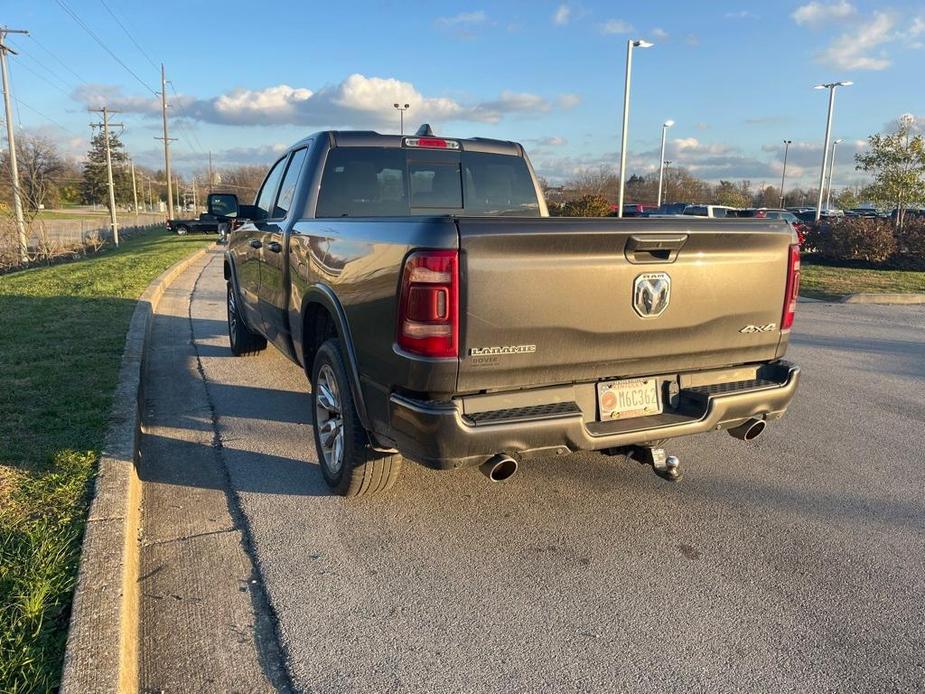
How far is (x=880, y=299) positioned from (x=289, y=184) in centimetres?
1198

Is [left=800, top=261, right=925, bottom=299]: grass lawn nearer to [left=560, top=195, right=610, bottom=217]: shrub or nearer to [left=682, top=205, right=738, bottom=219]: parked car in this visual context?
[left=560, top=195, right=610, bottom=217]: shrub

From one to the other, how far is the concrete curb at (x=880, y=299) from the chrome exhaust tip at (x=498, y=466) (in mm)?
12036

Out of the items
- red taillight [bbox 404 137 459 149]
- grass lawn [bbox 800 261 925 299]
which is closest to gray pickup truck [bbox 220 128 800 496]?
red taillight [bbox 404 137 459 149]

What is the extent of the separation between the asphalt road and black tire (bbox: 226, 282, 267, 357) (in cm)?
201

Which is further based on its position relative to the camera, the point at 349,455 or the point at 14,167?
the point at 14,167

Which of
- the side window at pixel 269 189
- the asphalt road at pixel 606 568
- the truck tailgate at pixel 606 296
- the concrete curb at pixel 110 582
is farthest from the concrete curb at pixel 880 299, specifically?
the concrete curb at pixel 110 582

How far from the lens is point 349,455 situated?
3.79 m

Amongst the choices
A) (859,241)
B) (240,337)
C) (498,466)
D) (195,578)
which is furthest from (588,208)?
(195,578)

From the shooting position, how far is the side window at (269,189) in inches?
234

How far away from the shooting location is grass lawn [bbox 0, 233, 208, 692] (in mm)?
2568

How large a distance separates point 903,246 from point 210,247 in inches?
876

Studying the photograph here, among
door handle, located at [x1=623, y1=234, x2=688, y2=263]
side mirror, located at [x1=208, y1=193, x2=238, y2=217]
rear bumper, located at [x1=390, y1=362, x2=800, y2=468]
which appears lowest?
rear bumper, located at [x1=390, y1=362, x2=800, y2=468]

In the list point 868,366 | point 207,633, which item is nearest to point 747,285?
point 207,633

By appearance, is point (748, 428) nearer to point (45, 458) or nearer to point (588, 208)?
point (45, 458)
